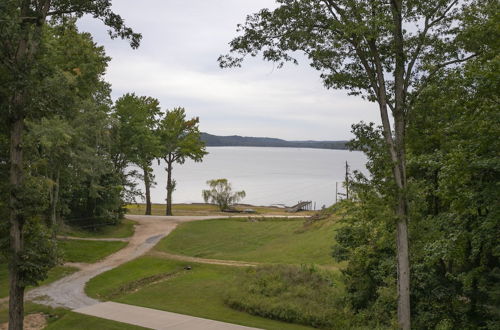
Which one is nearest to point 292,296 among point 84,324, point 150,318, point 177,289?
point 150,318

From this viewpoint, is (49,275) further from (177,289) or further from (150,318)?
(150,318)

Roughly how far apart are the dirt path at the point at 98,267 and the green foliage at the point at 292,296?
21.4 ft

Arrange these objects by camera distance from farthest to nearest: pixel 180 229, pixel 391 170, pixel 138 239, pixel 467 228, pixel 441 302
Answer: pixel 180 229, pixel 138 239, pixel 441 302, pixel 467 228, pixel 391 170

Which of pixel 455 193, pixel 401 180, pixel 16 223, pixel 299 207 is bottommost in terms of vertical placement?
pixel 299 207

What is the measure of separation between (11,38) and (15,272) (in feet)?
18.2

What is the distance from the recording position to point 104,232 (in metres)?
35.1

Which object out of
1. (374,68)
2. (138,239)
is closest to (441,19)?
(374,68)

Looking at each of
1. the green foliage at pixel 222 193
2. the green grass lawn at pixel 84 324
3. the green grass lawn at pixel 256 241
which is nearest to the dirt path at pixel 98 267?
the green grass lawn at pixel 256 241

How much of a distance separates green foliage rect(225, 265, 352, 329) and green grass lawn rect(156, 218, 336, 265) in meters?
6.35

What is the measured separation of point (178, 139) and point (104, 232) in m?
15.2

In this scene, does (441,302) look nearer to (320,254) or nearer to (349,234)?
(349,234)

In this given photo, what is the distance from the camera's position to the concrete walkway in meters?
15.6

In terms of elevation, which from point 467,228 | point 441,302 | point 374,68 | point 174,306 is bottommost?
point 174,306

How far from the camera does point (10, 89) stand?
10.4 m
